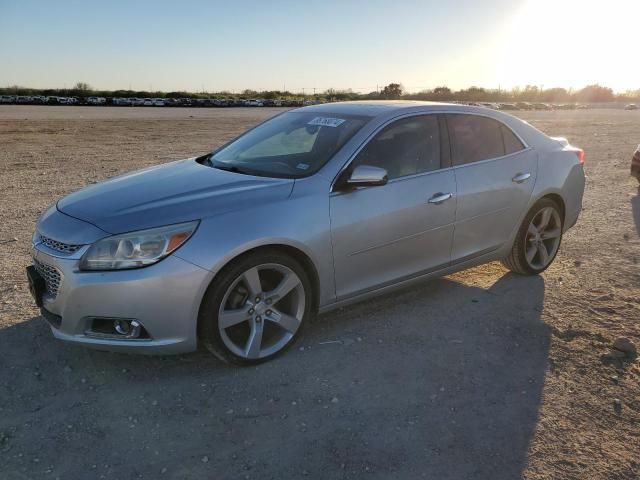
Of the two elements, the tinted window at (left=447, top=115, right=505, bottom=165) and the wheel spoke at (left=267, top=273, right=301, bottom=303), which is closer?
the wheel spoke at (left=267, top=273, right=301, bottom=303)

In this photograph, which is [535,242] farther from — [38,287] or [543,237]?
[38,287]

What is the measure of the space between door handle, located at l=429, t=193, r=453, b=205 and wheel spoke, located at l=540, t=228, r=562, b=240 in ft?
4.91

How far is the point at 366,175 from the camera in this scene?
12.3 feet

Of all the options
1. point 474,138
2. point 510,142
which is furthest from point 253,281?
point 510,142

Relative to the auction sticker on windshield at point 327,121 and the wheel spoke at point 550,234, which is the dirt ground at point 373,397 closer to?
the wheel spoke at point 550,234

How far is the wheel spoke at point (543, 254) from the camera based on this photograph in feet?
17.4

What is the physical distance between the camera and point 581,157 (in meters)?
5.55

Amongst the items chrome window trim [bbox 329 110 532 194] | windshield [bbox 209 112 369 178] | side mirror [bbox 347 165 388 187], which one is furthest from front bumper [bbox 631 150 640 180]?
side mirror [bbox 347 165 388 187]

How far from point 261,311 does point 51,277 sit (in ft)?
Answer: 4.20

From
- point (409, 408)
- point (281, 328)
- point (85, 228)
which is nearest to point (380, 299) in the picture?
point (281, 328)

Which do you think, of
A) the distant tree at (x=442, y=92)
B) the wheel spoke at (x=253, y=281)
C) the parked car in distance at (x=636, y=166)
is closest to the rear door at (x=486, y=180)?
the wheel spoke at (x=253, y=281)

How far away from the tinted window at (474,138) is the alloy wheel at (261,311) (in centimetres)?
176

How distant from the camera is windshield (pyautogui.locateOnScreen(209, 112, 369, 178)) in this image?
159 inches

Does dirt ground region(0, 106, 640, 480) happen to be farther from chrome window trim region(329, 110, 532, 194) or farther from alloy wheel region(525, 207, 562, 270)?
chrome window trim region(329, 110, 532, 194)
